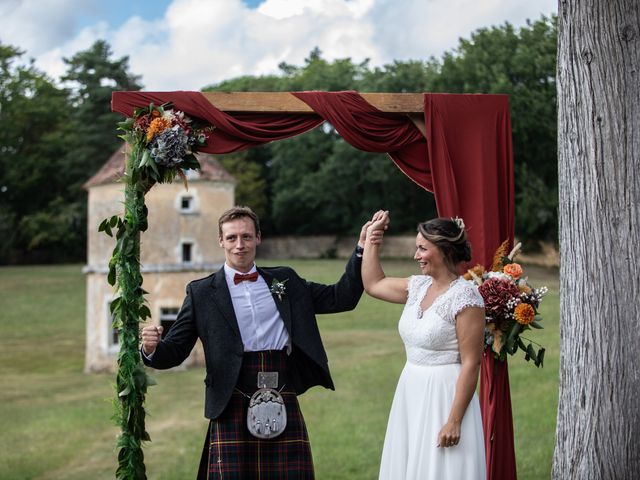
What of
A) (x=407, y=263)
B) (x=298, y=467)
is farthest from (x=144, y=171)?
(x=407, y=263)

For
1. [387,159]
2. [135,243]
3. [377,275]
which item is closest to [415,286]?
[377,275]

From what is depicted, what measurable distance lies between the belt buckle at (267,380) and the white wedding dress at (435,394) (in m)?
0.72

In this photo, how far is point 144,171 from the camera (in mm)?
5602

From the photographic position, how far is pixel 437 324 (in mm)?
4520

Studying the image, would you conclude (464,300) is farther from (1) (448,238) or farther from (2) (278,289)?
(2) (278,289)

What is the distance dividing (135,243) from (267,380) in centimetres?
137

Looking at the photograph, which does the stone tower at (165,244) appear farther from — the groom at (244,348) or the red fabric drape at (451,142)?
the groom at (244,348)

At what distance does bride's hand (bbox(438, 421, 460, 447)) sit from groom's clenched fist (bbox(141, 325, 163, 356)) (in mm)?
1611

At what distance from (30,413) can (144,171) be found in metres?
15.1

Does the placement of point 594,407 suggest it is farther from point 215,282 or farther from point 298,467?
point 215,282

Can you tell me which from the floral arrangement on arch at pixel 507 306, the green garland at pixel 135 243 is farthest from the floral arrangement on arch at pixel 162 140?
the floral arrangement on arch at pixel 507 306

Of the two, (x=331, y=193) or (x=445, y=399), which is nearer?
(x=445, y=399)

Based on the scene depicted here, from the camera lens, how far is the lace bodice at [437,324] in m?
4.50

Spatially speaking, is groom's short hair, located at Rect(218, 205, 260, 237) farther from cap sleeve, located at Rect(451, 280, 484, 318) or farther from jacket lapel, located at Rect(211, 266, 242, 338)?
cap sleeve, located at Rect(451, 280, 484, 318)
